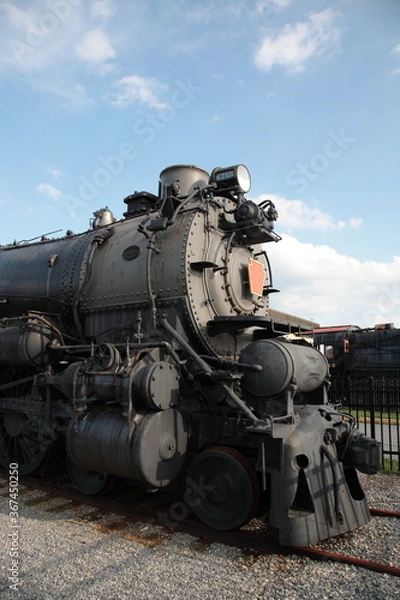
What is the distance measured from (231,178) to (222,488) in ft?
13.5

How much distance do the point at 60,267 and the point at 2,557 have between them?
13.4ft

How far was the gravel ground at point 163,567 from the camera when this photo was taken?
3766mm

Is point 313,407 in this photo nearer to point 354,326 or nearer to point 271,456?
point 271,456

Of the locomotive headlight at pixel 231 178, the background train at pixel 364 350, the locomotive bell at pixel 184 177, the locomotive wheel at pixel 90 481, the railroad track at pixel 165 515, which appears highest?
the locomotive bell at pixel 184 177

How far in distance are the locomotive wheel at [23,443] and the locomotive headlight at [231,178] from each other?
435 cm

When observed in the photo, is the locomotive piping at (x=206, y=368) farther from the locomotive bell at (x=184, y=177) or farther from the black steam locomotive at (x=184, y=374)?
the locomotive bell at (x=184, y=177)

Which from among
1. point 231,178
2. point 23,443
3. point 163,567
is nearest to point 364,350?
point 231,178

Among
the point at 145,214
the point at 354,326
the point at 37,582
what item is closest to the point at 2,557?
the point at 37,582

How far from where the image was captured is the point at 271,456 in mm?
4645

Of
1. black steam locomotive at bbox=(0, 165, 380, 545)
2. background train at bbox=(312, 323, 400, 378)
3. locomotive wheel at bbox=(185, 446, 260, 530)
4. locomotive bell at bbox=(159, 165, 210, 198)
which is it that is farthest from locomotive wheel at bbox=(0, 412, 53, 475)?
background train at bbox=(312, 323, 400, 378)

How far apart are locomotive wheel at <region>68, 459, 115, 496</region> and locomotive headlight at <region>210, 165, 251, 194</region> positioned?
14.1 feet

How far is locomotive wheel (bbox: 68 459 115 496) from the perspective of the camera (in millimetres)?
6078

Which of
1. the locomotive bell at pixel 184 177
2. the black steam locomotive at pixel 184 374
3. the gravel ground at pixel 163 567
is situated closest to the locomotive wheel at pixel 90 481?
the black steam locomotive at pixel 184 374

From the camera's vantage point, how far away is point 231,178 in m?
6.67
